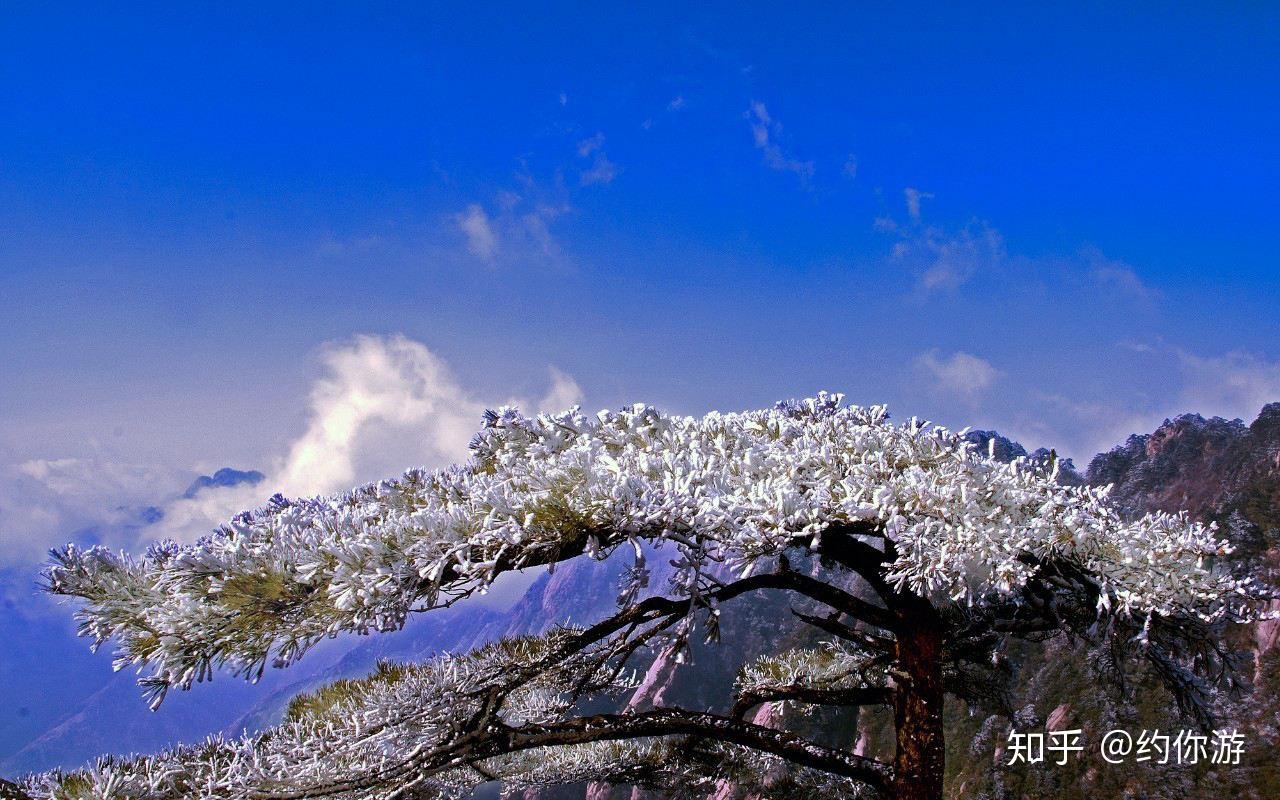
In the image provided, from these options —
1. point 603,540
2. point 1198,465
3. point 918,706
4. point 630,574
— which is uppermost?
point 1198,465

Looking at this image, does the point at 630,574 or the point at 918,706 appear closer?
the point at 630,574

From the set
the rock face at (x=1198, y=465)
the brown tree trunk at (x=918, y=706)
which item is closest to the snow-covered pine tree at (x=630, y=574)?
the brown tree trunk at (x=918, y=706)

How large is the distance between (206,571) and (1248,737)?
21.3 metres

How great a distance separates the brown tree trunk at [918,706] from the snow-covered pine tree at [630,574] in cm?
2

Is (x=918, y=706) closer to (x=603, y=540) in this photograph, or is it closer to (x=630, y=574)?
(x=630, y=574)

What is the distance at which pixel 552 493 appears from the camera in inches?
158

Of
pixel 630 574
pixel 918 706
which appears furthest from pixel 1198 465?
pixel 630 574

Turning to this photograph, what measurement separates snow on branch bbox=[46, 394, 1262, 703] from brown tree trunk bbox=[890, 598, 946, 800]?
1.35 meters

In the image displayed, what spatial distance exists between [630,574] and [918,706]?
3.26 meters

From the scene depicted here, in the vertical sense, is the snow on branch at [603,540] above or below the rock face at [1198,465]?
below

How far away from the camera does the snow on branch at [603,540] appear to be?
3699 millimetres

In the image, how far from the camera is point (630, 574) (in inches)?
168

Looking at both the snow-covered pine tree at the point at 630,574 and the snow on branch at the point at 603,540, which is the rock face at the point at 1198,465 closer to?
the snow-covered pine tree at the point at 630,574

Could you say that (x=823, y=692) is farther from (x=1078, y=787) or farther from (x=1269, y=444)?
(x=1269, y=444)
